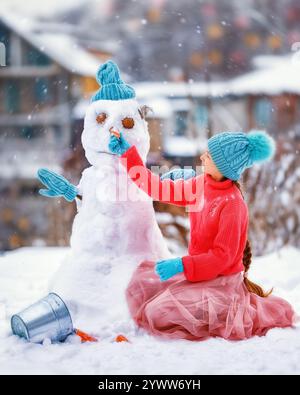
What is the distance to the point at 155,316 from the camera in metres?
1.58

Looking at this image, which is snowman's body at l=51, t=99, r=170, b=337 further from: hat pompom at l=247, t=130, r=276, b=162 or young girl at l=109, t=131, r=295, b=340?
hat pompom at l=247, t=130, r=276, b=162

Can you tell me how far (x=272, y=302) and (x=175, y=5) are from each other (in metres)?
2.86

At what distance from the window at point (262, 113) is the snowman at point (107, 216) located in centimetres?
259

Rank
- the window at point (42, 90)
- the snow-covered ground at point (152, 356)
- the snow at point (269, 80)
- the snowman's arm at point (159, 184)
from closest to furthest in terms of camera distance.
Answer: the snow-covered ground at point (152, 356)
the snowman's arm at point (159, 184)
the snow at point (269, 80)
the window at point (42, 90)

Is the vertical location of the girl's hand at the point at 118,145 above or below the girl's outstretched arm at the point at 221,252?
above

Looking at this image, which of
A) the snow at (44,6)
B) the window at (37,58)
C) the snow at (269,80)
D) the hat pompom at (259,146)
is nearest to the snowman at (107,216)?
the hat pompom at (259,146)

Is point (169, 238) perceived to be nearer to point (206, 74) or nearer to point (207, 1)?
point (206, 74)

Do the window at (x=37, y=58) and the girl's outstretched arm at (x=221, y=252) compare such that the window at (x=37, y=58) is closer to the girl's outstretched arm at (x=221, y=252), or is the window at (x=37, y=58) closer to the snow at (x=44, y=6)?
the snow at (x=44, y=6)

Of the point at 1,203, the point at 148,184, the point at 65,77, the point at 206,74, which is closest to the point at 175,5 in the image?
the point at 206,74

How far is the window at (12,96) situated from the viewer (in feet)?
15.3

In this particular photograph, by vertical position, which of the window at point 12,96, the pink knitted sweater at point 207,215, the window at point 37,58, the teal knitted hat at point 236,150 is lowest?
the pink knitted sweater at point 207,215
